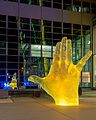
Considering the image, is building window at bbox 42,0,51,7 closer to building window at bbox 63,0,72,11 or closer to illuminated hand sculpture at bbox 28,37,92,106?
building window at bbox 63,0,72,11

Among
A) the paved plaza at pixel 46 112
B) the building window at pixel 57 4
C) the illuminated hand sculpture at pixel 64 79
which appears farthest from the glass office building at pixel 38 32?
the paved plaza at pixel 46 112

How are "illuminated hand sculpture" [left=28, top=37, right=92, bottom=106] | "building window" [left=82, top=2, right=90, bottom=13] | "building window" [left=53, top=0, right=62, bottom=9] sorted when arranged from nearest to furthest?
"illuminated hand sculpture" [left=28, top=37, right=92, bottom=106]
"building window" [left=53, top=0, right=62, bottom=9]
"building window" [left=82, top=2, right=90, bottom=13]

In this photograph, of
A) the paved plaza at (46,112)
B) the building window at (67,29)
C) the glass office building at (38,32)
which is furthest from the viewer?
the building window at (67,29)

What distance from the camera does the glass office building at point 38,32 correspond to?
1736 inches

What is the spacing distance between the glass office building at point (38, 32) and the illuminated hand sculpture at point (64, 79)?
22.7 meters

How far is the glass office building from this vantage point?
4409 cm

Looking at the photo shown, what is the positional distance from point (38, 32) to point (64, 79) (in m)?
25.2

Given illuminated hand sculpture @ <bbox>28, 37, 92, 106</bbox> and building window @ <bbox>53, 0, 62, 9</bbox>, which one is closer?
illuminated hand sculpture @ <bbox>28, 37, 92, 106</bbox>

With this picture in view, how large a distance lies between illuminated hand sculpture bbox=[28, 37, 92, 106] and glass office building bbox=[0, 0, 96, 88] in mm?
22716

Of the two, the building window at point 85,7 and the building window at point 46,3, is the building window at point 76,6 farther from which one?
the building window at point 46,3

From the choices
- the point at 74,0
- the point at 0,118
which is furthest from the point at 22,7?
the point at 0,118

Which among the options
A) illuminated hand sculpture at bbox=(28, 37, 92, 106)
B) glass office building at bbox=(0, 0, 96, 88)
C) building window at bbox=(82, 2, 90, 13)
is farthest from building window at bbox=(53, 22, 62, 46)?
illuminated hand sculpture at bbox=(28, 37, 92, 106)

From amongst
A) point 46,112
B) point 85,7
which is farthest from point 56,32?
point 46,112

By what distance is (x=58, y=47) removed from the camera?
21531mm
